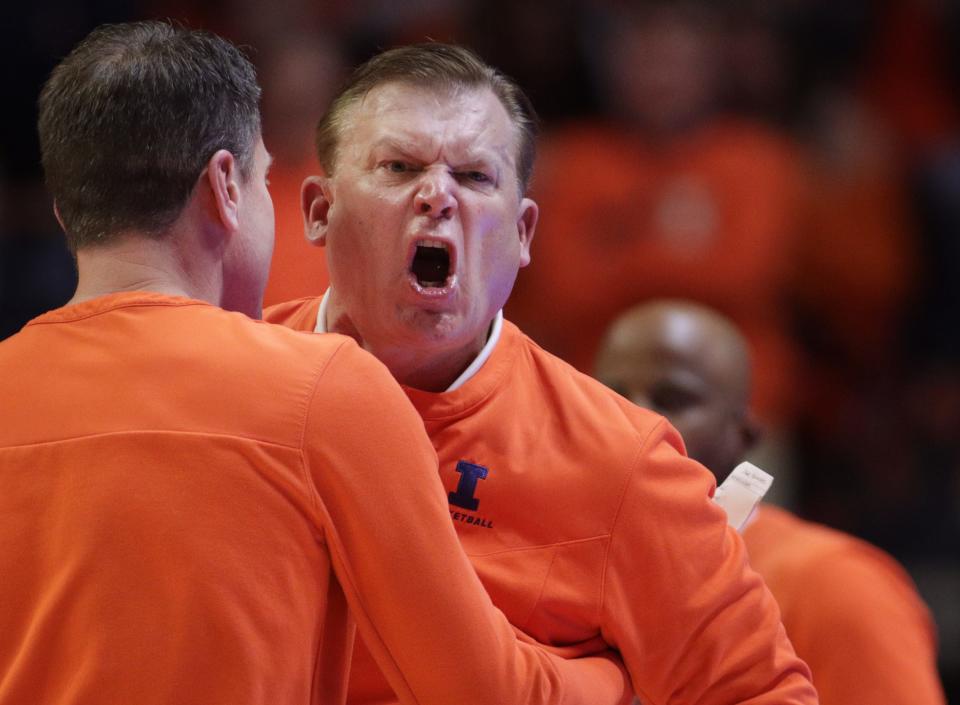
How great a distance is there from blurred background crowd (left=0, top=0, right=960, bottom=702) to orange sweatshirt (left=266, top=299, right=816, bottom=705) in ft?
7.71

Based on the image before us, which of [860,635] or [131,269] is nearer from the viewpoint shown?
[131,269]

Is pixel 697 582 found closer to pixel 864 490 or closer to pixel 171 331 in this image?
pixel 171 331

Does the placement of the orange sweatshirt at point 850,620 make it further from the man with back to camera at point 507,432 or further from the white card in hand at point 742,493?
the man with back to camera at point 507,432

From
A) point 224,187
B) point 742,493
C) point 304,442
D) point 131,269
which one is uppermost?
point 224,187

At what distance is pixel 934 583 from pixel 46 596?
3944mm

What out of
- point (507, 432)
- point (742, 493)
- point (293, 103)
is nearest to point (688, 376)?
point (742, 493)

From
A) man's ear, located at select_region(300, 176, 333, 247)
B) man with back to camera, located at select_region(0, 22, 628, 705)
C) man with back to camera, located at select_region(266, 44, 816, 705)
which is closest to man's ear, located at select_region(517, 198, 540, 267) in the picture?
man with back to camera, located at select_region(266, 44, 816, 705)

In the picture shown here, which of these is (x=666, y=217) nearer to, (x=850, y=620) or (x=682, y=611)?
(x=850, y=620)

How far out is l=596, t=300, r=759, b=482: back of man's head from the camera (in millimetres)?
3510

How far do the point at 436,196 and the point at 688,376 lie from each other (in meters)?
1.33

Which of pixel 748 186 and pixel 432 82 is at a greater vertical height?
pixel 432 82

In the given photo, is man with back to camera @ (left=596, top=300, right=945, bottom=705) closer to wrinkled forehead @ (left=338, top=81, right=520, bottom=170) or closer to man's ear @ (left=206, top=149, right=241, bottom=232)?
wrinkled forehead @ (left=338, top=81, right=520, bottom=170)

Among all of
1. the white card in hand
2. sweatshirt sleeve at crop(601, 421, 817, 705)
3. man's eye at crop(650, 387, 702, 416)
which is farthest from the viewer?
man's eye at crop(650, 387, 702, 416)

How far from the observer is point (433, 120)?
243 cm
